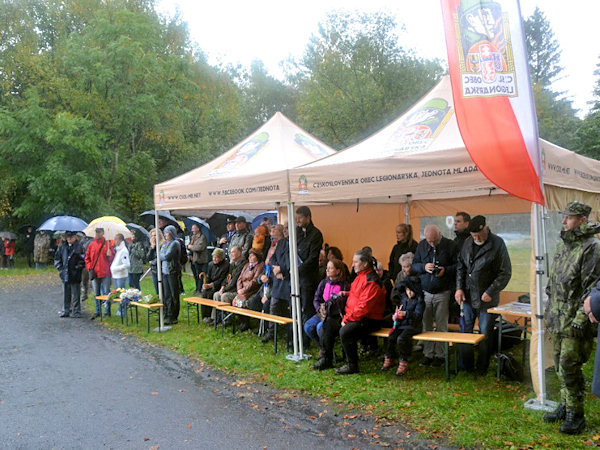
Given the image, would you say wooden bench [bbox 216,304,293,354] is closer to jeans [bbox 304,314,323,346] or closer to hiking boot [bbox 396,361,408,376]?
jeans [bbox 304,314,323,346]

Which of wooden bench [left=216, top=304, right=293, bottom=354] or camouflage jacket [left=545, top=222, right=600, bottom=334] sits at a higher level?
camouflage jacket [left=545, top=222, right=600, bottom=334]

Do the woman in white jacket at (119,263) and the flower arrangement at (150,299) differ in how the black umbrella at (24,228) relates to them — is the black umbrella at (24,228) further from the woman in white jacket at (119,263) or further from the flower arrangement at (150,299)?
the flower arrangement at (150,299)

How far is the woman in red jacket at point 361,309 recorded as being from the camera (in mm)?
6391

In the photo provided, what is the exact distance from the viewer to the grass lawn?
14.7ft

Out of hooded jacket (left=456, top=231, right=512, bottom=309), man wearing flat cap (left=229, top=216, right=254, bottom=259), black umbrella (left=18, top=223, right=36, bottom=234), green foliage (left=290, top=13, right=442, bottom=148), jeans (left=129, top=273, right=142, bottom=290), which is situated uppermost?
green foliage (left=290, top=13, right=442, bottom=148)

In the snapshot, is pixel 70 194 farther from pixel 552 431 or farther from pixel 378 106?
pixel 552 431

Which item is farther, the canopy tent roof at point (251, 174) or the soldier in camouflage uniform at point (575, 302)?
the canopy tent roof at point (251, 174)

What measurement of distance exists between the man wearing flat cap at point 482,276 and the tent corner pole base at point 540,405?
3.36ft

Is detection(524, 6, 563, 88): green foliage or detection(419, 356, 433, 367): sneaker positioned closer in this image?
detection(419, 356, 433, 367): sneaker

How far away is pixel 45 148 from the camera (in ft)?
77.8

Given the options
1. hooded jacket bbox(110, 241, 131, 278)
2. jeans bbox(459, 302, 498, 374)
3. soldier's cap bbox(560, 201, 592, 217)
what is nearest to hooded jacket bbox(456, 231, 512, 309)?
jeans bbox(459, 302, 498, 374)

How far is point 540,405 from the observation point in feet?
16.4

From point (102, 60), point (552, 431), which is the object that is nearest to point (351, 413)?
point (552, 431)

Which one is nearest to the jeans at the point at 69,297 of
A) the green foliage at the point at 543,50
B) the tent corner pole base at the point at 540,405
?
the tent corner pole base at the point at 540,405
